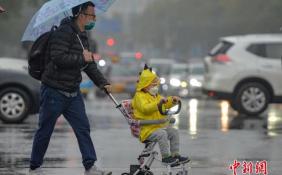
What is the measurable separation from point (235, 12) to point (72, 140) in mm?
71573

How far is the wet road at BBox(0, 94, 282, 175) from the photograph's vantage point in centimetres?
1116

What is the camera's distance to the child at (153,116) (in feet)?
30.9

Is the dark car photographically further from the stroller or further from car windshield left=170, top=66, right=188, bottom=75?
car windshield left=170, top=66, right=188, bottom=75

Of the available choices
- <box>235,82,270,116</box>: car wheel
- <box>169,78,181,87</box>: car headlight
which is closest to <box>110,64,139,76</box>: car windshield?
<box>169,78,181,87</box>: car headlight

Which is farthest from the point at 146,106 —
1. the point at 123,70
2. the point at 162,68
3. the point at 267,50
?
the point at 162,68

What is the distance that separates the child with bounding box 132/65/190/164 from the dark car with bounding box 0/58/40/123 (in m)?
7.78

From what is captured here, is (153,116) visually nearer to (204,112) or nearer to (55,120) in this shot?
(55,120)

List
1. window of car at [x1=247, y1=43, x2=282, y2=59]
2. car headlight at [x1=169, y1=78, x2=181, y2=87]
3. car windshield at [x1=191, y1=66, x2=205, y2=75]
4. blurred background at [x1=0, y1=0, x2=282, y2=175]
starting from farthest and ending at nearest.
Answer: car windshield at [x1=191, y1=66, x2=205, y2=75], car headlight at [x1=169, y1=78, x2=181, y2=87], window of car at [x1=247, y1=43, x2=282, y2=59], blurred background at [x1=0, y1=0, x2=282, y2=175]

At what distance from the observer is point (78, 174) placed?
412 inches

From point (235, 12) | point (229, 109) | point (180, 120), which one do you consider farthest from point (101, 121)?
point (235, 12)

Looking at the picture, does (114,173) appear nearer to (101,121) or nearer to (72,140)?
(72,140)

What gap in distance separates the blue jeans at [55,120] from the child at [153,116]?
0.68 metres

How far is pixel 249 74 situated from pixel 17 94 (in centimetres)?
561

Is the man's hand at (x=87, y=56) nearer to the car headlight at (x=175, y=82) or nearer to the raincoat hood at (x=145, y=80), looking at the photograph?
the raincoat hood at (x=145, y=80)
